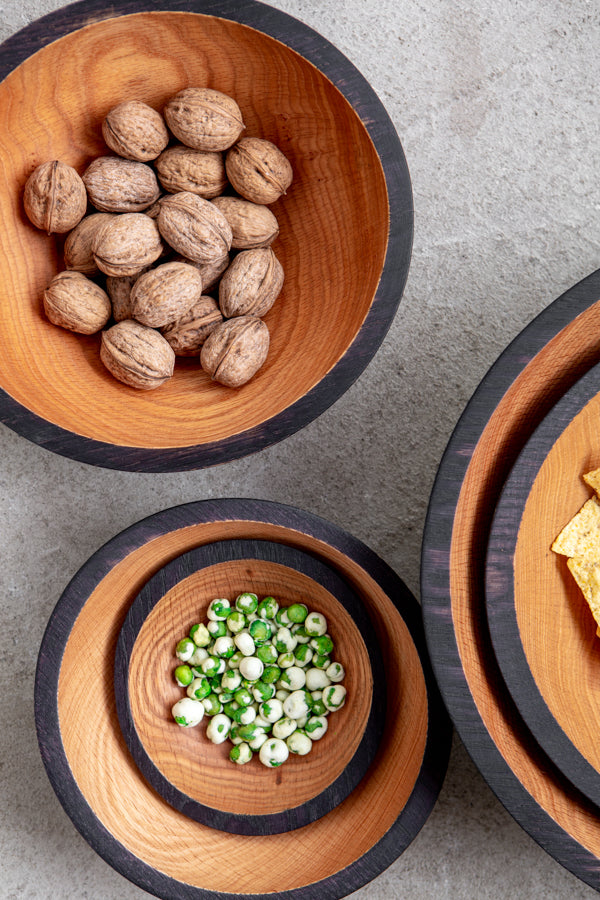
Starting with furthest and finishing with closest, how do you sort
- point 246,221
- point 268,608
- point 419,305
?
1. point 419,305
2. point 268,608
3. point 246,221

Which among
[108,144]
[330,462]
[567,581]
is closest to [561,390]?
[567,581]

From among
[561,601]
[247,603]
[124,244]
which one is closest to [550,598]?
[561,601]

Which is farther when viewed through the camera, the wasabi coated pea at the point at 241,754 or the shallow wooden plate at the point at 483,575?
the wasabi coated pea at the point at 241,754

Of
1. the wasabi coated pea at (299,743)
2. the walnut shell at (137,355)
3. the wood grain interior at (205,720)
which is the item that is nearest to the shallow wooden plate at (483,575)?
the wood grain interior at (205,720)

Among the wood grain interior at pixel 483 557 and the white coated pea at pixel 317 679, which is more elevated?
the wood grain interior at pixel 483 557

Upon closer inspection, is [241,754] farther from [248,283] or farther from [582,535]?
[248,283]

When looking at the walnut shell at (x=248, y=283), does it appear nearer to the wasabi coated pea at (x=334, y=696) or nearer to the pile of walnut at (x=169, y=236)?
the pile of walnut at (x=169, y=236)

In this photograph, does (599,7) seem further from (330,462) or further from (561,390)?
(330,462)
